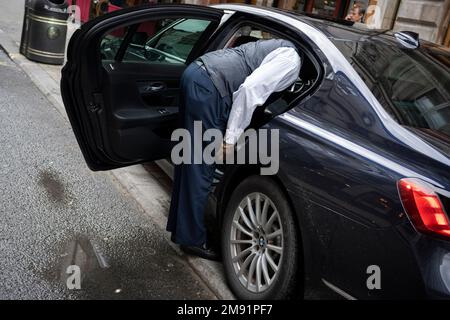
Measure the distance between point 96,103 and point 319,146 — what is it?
160 cm

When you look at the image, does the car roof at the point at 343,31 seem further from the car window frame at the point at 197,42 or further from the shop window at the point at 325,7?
the shop window at the point at 325,7

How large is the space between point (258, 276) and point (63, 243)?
56.6 inches

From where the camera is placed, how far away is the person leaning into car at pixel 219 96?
117 inches

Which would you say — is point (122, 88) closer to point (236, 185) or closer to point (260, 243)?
point (236, 185)

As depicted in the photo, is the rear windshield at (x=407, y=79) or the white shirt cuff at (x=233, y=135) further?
the white shirt cuff at (x=233, y=135)

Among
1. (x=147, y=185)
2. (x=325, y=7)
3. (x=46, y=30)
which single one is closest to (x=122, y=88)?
(x=147, y=185)

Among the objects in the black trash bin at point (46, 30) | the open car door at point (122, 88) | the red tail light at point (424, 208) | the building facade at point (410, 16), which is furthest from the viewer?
the black trash bin at point (46, 30)

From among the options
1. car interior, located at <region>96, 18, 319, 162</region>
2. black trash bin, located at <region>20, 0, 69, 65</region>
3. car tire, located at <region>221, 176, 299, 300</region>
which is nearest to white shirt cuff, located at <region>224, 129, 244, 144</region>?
car interior, located at <region>96, 18, 319, 162</region>

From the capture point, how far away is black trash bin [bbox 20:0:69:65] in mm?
9234

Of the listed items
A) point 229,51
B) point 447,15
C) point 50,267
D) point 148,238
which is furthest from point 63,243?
point 447,15

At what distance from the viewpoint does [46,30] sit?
9320 mm

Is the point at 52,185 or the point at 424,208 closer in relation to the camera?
the point at 424,208

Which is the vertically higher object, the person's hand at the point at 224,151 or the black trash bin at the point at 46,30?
the person's hand at the point at 224,151

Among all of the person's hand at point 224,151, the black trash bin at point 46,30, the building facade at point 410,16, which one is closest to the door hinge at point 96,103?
the person's hand at point 224,151
